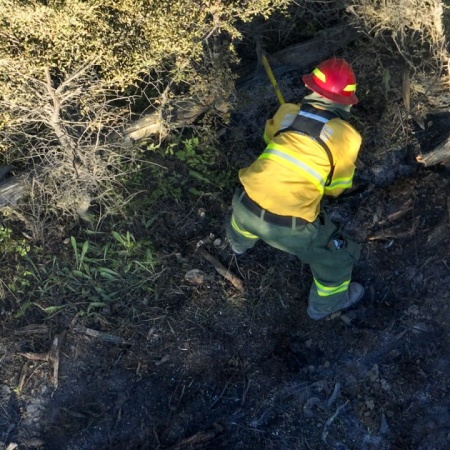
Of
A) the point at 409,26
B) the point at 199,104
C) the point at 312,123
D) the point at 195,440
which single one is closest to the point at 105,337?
the point at 195,440

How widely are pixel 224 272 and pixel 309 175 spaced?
1265 mm

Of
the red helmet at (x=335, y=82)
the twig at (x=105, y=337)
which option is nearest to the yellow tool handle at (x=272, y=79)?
the red helmet at (x=335, y=82)

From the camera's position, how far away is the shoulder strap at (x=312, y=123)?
3.69m

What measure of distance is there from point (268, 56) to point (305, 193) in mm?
1679

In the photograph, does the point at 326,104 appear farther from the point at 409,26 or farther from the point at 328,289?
the point at 328,289

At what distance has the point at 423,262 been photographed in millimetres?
4508

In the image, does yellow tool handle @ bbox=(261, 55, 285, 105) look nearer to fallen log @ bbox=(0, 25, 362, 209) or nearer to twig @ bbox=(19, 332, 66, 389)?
fallen log @ bbox=(0, 25, 362, 209)

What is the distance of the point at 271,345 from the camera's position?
4.45 metres

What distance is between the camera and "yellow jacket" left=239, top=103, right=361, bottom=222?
3668 millimetres

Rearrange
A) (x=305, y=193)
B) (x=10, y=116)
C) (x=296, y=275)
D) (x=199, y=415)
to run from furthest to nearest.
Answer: (x=296, y=275) → (x=199, y=415) → (x=10, y=116) → (x=305, y=193)

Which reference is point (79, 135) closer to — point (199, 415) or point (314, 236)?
point (314, 236)

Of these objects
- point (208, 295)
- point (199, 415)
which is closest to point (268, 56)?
point (208, 295)

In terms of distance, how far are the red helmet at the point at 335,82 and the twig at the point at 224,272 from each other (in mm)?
1609

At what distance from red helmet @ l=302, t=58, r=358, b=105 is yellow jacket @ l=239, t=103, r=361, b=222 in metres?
0.19
